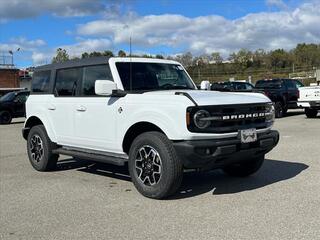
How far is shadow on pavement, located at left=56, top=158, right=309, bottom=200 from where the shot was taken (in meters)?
7.04

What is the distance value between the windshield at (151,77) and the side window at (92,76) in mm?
234

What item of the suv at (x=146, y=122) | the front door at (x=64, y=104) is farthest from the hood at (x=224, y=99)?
the front door at (x=64, y=104)

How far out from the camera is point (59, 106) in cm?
842

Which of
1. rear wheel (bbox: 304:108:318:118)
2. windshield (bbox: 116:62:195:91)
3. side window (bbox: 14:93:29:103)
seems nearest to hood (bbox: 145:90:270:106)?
windshield (bbox: 116:62:195:91)

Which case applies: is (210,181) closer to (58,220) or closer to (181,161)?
(181,161)

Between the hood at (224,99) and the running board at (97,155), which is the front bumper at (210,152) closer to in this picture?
the hood at (224,99)

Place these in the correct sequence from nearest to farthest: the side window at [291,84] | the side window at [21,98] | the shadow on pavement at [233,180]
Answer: the shadow on pavement at [233,180], the side window at [291,84], the side window at [21,98]

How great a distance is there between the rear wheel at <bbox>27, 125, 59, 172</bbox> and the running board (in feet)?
1.23

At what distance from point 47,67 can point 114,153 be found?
2699mm

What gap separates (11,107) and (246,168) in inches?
754

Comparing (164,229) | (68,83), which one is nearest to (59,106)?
(68,83)

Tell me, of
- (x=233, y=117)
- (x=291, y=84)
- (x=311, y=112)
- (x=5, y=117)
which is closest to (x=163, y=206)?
(x=233, y=117)

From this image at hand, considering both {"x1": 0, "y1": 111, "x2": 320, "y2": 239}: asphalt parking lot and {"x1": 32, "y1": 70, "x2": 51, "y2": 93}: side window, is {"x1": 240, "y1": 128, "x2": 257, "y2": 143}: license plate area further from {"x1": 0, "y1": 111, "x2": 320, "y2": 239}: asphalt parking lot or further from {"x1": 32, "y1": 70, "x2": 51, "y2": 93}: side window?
{"x1": 32, "y1": 70, "x2": 51, "y2": 93}: side window

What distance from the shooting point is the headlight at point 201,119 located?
20.2ft
